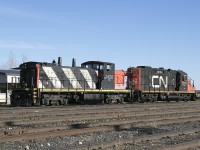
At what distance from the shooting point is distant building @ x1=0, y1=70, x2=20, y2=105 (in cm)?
3001

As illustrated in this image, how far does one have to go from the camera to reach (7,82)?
101 feet

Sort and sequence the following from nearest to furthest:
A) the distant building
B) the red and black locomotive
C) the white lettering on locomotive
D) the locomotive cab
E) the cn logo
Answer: the red and black locomotive → the locomotive cab → the white lettering on locomotive → the distant building → the cn logo

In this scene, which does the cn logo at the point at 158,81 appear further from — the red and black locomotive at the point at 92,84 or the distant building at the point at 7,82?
the distant building at the point at 7,82

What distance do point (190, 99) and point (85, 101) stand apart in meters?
16.1

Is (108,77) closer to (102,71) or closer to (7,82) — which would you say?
(102,71)

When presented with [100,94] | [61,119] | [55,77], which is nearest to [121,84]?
[100,94]

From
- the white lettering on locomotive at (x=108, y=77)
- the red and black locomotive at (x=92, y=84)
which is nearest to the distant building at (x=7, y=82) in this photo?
the red and black locomotive at (x=92, y=84)

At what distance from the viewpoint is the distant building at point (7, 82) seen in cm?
3001

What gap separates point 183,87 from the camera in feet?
121

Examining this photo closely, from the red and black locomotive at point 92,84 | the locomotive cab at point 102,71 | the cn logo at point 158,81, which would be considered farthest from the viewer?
the cn logo at point 158,81

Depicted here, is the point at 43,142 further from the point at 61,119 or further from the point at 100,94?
the point at 100,94

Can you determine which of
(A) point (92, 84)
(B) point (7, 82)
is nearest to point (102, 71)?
(A) point (92, 84)

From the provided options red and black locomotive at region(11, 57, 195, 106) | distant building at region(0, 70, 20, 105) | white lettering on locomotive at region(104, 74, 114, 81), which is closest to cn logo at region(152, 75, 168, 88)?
red and black locomotive at region(11, 57, 195, 106)

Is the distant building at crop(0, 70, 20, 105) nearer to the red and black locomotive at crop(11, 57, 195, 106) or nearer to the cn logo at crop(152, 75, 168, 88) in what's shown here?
the red and black locomotive at crop(11, 57, 195, 106)
